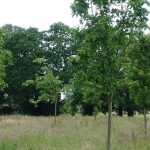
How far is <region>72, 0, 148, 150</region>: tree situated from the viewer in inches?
514

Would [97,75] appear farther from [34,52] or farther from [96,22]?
[34,52]

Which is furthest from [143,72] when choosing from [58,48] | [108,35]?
[58,48]

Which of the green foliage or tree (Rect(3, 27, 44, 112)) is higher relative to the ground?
tree (Rect(3, 27, 44, 112))

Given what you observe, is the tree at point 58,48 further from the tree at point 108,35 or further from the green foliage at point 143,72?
the tree at point 108,35

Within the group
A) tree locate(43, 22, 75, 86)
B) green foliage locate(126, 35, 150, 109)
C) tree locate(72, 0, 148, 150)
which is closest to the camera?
tree locate(72, 0, 148, 150)

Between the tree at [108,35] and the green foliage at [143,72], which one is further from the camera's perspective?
the green foliage at [143,72]

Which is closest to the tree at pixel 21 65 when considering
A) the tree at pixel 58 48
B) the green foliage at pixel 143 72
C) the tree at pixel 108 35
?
the tree at pixel 58 48

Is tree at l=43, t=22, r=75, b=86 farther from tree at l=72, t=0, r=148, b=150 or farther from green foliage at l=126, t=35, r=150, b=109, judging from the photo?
tree at l=72, t=0, r=148, b=150

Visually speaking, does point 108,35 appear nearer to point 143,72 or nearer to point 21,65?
point 143,72

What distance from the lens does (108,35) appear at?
1307 cm

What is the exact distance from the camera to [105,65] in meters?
13.1

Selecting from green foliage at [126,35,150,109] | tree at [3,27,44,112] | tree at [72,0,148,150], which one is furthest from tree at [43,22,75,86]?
tree at [72,0,148,150]

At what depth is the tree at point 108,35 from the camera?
13.1 m

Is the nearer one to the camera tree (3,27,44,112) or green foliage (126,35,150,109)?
green foliage (126,35,150,109)
